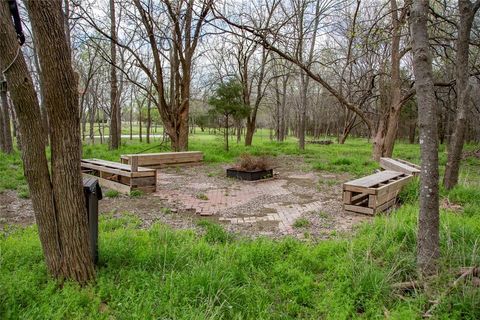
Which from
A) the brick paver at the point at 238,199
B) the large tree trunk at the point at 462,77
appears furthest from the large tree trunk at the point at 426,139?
the large tree trunk at the point at 462,77

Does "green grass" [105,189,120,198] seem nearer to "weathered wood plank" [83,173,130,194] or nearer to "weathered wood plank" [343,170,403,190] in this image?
"weathered wood plank" [83,173,130,194]

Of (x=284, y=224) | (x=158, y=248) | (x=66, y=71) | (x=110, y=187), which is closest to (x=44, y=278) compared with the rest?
(x=158, y=248)

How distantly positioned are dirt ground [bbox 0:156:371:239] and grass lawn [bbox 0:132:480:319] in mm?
829

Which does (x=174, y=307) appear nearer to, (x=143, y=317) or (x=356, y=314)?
(x=143, y=317)

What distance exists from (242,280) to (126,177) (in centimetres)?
509

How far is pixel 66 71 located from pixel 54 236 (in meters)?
1.40

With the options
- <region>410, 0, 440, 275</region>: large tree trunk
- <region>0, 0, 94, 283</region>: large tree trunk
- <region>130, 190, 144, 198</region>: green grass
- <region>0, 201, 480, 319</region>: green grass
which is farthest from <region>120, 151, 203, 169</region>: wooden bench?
<region>410, 0, 440, 275</region>: large tree trunk

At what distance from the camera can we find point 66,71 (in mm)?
2557

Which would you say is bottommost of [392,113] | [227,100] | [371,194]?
[371,194]

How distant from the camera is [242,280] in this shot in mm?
2977

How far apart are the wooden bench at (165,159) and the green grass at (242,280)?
631 cm

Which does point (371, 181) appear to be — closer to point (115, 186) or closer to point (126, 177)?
point (126, 177)

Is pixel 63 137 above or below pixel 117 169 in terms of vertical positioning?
above

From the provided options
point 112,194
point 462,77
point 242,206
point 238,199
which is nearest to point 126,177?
point 112,194
